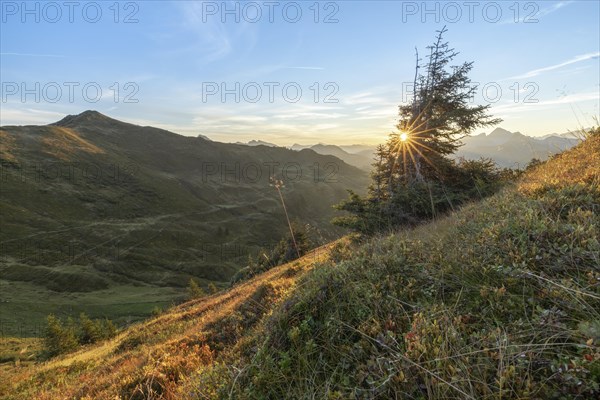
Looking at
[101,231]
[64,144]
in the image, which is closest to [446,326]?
[101,231]

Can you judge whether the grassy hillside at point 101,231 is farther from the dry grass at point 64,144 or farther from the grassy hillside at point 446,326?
the grassy hillside at point 446,326

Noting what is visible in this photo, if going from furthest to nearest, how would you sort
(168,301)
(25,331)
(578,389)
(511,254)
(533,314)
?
(168,301) → (25,331) → (511,254) → (533,314) → (578,389)

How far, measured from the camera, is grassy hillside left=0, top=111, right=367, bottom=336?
8219cm

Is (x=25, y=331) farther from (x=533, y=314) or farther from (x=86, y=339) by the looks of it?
(x=533, y=314)

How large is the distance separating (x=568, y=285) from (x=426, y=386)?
67.0 inches

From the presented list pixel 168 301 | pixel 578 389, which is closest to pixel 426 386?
pixel 578 389

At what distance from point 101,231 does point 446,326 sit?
145m

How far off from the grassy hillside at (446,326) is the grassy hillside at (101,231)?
50.3 meters

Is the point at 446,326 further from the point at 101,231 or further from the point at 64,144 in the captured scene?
the point at 64,144

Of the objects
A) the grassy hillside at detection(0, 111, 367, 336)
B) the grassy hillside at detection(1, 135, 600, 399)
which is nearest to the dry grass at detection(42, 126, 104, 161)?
the grassy hillside at detection(0, 111, 367, 336)

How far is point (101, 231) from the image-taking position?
125m

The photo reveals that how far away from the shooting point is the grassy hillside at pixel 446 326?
2.49 meters

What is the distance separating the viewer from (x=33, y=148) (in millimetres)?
163375

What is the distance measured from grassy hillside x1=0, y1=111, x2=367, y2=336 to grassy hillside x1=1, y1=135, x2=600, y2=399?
50.3 m
